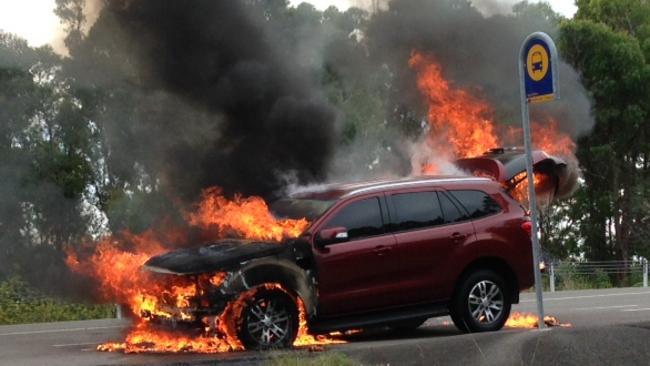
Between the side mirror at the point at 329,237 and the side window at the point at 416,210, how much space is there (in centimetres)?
75

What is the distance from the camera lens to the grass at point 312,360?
7.86 meters

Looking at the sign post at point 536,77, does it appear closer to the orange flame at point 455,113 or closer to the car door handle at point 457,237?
the car door handle at point 457,237

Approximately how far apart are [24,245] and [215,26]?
915 centimetres

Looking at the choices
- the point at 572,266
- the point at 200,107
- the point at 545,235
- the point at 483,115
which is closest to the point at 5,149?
the point at 200,107

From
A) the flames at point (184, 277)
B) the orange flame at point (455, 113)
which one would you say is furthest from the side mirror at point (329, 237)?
the orange flame at point (455, 113)

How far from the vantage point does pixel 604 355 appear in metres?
8.09

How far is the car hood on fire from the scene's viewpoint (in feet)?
32.2

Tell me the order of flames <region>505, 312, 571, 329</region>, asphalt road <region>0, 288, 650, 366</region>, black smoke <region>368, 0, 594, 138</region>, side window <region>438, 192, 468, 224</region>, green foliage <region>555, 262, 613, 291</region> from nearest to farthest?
asphalt road <region>0, 288, 650, 366</region> → side window <region>438, 192, 468, 224</region> → flames <region>505, 312, 571, 329</region> → black smoke <region>368, 0, 594, 138</region> → green foliage <region>555, 262, 613, 291</region>

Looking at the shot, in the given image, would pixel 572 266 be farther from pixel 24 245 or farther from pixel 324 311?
pixel 324 311

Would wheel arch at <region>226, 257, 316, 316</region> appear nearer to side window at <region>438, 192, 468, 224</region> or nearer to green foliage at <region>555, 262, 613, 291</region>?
side window at <region>438, 192, 468, 224</region>

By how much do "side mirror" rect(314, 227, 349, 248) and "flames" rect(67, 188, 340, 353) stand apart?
26 cm

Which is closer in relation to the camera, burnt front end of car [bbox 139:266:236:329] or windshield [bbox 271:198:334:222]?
burnt front end of car [bbox 139:266:236:329]

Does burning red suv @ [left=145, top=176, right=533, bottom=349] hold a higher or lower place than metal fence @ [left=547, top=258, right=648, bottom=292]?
higher

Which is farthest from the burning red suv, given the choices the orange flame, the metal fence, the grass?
the metal fence
